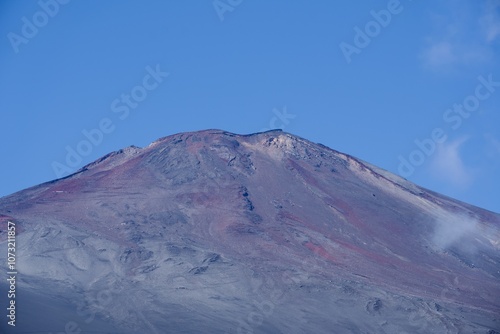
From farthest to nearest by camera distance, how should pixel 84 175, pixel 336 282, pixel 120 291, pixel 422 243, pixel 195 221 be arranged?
1. pixel 84 175
2. pixel 422 243
3. pixel 195 221
4. pixel 336 282
5. pixel 120 291

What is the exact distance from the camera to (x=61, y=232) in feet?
181

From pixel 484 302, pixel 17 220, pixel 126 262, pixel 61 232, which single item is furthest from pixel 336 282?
pixel 17 220

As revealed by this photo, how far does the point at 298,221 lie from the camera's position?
62625 mm

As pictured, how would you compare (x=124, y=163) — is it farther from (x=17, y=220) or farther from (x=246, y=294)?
(x=246, y=294)

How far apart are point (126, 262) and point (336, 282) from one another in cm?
1419

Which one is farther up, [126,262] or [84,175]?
[84,175]

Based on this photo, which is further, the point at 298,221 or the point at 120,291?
the point at 298,221

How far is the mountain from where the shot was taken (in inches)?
1774

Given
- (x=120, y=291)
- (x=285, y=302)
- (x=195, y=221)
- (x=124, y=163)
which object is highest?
(x=124, y=163)

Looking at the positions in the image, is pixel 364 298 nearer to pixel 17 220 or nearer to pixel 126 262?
pixel 126 262

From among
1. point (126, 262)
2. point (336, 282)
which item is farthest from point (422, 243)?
point (126, 262)

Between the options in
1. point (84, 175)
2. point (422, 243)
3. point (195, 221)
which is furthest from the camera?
Answer: point (84, 175)

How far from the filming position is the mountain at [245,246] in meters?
45.1

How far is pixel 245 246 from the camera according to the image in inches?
2245
